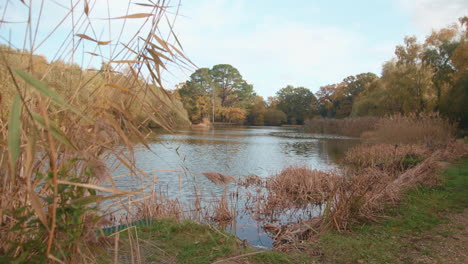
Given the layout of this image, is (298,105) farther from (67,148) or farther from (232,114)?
(67,148)

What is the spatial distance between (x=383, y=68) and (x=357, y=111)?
6.16 metres

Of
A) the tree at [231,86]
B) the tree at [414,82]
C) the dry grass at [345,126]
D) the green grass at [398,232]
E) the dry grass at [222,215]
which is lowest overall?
the dry grass at [222,215]

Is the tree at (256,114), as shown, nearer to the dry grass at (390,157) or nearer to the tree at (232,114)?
the tree at (232,114)

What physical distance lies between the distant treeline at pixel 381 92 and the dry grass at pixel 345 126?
279cm

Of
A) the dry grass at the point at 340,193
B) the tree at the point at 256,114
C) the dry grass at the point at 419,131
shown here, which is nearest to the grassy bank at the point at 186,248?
the dry grass at the point at 340,193

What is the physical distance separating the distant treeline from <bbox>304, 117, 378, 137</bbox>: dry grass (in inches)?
110

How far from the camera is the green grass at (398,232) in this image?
142 inches

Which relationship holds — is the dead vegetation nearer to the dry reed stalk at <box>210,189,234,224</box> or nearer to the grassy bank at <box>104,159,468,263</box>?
the grassy bank at <box>104,159,468,263</box>

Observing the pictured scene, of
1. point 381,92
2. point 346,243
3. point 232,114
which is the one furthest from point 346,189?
point 232,114

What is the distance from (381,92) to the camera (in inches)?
1459

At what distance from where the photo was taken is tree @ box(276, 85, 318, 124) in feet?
241

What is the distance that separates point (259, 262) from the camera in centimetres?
335

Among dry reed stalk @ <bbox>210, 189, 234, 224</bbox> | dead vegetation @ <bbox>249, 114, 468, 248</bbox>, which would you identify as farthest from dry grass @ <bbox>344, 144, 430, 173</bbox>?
dry reed stalk @ <bbox>210, 189, 234, 224</bbox>

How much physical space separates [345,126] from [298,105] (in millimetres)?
37985
